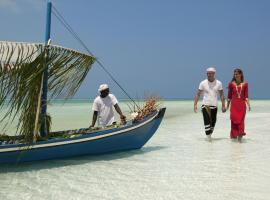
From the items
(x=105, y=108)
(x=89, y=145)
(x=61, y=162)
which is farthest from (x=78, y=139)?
(x=105, y=108)

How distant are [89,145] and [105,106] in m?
1.11

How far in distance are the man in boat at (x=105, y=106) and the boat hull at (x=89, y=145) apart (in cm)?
41

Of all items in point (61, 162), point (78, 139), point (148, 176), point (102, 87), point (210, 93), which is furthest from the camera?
point (210, 93)

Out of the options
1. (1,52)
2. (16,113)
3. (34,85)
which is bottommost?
(16,113)

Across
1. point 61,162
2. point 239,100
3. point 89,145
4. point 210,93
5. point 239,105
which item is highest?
point 210,93

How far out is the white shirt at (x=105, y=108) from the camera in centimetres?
793

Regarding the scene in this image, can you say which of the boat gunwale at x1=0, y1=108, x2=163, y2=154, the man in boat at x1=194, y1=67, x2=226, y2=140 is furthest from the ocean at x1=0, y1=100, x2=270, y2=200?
the man in boat at x1=194, y1=67, x2=226, y2=140

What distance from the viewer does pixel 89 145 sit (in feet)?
23.3

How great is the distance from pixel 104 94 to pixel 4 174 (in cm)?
260

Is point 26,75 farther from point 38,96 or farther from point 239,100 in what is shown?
point 239,100

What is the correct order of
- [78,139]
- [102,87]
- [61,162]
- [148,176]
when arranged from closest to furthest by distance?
[148,176], [78,139], [61,162], [102,87]

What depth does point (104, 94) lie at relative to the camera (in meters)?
7.89

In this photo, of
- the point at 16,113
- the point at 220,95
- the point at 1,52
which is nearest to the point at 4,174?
the point at 16,113

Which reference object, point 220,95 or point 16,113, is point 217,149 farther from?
point 16,113
